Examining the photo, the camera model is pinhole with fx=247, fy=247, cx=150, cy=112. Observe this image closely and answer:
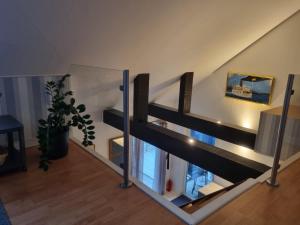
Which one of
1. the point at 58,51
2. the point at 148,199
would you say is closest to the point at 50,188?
the point at 148,199

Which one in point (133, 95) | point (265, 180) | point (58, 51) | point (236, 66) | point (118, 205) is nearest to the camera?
point (118, 205)

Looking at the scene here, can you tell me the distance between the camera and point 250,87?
5203mm

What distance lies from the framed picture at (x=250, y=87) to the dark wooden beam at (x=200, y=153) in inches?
83.1

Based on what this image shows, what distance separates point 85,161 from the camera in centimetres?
264

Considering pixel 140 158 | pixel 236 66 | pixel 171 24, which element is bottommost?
pixel 140 158

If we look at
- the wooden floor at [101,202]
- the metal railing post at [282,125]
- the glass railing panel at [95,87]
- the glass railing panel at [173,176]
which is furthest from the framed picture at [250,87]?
the glass railing panel at [95,87]

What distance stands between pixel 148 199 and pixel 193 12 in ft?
7.50

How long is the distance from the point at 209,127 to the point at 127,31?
2630 millimetres

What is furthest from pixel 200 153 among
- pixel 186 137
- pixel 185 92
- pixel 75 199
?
pixel 75 199

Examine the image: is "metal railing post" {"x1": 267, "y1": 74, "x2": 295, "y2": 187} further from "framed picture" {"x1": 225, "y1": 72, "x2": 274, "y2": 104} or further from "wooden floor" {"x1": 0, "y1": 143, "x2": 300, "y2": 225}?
"framed picture" {"x1": 225, "y1": 72, "x2": 274, "y2": 104}

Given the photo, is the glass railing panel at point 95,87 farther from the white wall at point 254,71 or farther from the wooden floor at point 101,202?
the white wall at point 254,71

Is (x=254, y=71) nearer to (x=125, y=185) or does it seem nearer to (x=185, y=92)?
(x=185, y=92)

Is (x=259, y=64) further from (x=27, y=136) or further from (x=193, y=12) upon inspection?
(x=27, y=136)

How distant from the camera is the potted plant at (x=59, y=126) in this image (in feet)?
8.25
